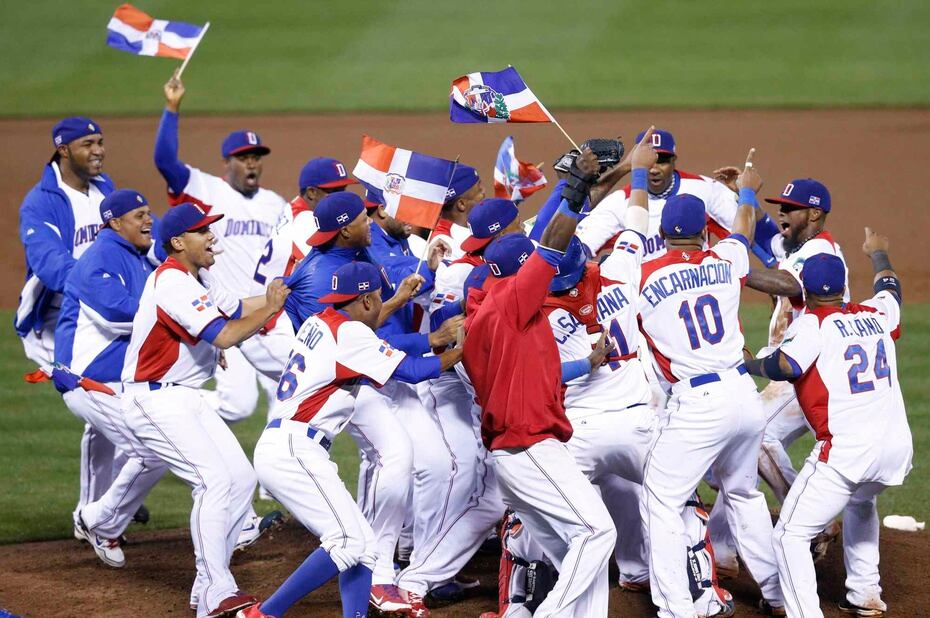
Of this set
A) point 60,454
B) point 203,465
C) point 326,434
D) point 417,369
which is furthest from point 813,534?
point 60,454

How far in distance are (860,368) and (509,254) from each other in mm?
1684

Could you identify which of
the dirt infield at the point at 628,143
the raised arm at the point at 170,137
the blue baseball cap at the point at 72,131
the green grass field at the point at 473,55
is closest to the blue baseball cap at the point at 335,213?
the blue baseball cap at the point at 72,131

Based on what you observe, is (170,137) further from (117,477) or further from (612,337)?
(612,337)

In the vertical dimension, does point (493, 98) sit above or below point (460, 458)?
above

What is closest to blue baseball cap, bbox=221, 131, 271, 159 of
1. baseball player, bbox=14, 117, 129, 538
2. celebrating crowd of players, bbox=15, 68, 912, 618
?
baseball player, bbox=14, 117, 129, 538

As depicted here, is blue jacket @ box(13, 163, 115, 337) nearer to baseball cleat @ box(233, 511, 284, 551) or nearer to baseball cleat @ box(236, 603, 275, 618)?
baseball cleat @ box(233, 511, 284, 551)

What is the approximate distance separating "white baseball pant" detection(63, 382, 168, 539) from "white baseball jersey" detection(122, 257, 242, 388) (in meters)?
0.48

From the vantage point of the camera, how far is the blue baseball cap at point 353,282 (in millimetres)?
5570

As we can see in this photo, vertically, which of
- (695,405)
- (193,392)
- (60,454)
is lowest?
(60,454)

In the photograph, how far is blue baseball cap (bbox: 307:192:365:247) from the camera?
6105mm

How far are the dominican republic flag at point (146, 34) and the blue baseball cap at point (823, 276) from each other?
5160mm

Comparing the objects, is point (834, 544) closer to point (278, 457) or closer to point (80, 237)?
point (278, 457)

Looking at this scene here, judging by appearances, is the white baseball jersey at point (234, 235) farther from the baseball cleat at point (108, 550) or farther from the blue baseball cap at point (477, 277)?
the blue baseball cap at point (477, 277)

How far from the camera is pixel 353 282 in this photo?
5.57 meters
